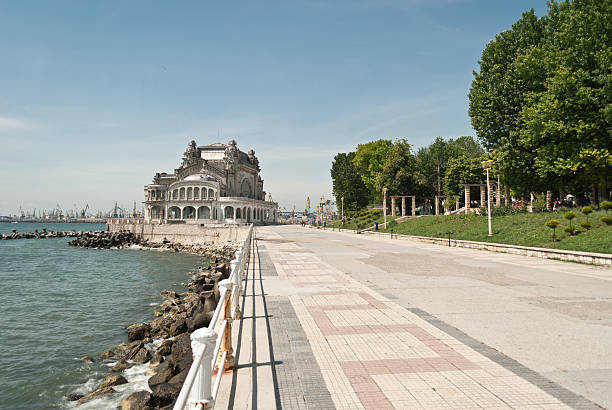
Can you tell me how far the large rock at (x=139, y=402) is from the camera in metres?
6.50

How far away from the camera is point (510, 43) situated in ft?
101

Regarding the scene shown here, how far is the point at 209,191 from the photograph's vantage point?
82.8 metres

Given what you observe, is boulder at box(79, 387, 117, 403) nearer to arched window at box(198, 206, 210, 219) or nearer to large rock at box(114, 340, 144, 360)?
large rock at box(114, 340, 144, 360)

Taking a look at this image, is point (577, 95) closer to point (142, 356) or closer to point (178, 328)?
point (178, 328)

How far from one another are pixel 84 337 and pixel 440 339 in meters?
12.2

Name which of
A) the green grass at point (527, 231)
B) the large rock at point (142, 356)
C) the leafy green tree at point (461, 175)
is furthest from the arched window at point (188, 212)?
the large rock at point (142, 356)

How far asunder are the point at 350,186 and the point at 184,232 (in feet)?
109

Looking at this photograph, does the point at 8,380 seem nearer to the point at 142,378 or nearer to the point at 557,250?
the point at 142,378

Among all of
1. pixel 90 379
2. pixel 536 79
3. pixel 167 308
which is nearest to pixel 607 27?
pixel 536 79

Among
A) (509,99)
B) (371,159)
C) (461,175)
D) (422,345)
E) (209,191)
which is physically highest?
(371,159)

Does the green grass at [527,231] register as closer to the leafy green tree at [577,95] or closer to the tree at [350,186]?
the leafy green tree at [577,95]

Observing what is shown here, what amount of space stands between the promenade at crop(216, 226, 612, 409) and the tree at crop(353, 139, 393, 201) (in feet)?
188

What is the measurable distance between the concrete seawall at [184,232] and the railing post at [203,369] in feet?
154

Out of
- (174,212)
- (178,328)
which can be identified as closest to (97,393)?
(178,328)
